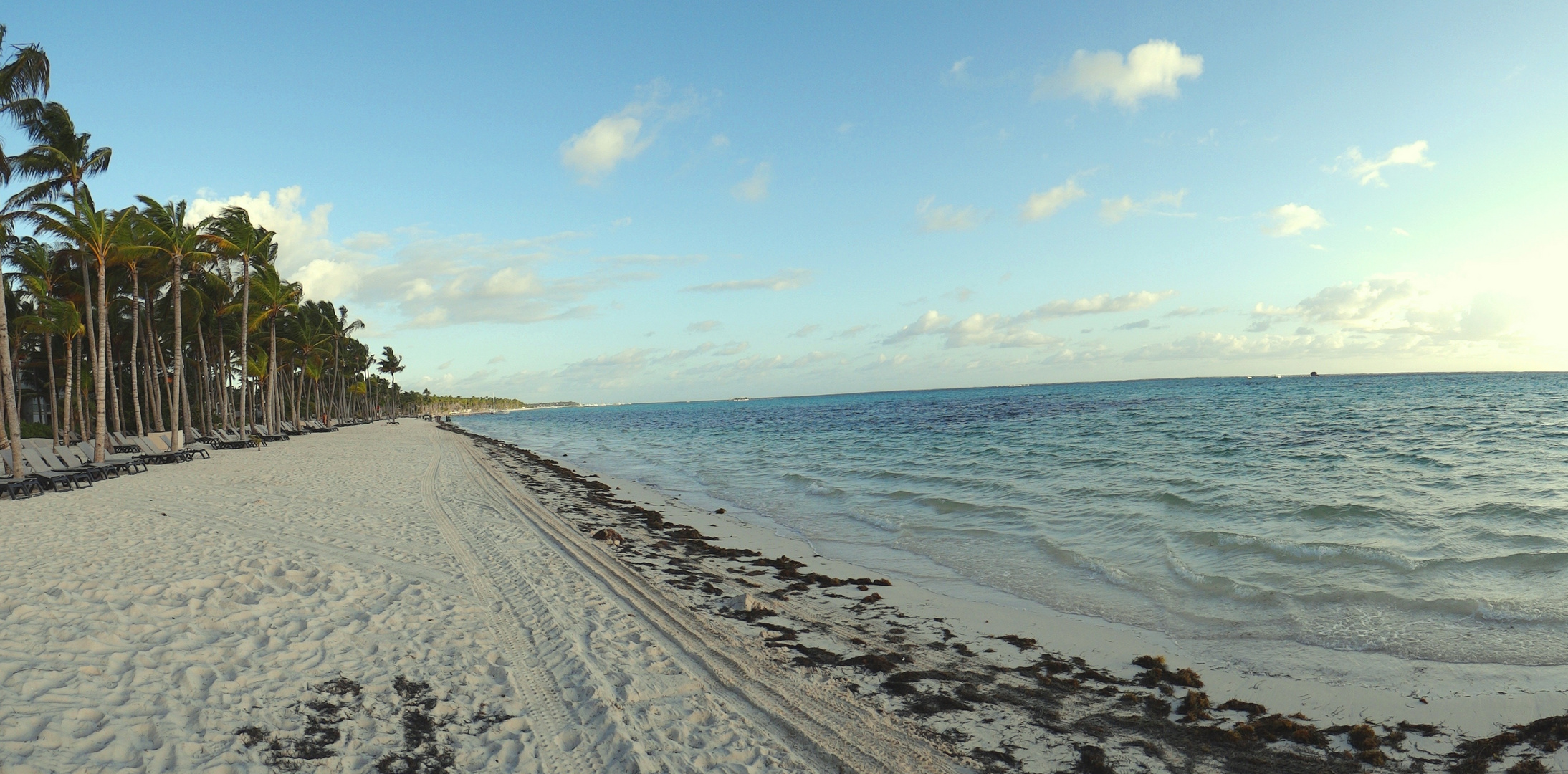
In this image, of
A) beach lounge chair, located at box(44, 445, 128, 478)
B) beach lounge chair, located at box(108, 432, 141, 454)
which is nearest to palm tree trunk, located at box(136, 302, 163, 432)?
beach lounge chair, located at box(108, 432, 141, 454)

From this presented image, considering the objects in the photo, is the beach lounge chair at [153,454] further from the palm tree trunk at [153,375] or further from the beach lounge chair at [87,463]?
the palm tree trunk at [153,375]

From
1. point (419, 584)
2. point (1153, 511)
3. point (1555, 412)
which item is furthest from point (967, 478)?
point (1555, 412)

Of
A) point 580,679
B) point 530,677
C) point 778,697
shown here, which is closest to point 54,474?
point 530,677

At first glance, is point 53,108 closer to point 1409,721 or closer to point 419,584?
point 419,584

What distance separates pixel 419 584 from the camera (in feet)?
25.5

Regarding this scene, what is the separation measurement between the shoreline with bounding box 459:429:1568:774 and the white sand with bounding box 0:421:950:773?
1318 mm

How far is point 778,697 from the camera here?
5484 millimetres

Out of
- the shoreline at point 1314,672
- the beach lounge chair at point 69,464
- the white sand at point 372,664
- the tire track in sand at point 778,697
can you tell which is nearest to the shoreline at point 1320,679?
the shoreline at point 1314,672

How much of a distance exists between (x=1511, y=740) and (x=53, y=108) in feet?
107

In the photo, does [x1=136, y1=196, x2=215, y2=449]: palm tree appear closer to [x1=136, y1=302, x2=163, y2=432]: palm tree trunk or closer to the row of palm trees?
the row of palm trees

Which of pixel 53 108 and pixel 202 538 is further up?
pixel 53 108

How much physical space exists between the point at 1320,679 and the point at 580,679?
6.51 meters

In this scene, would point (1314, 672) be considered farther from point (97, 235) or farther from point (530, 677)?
point (97, 235)

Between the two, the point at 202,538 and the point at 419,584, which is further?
the point at 202,538
